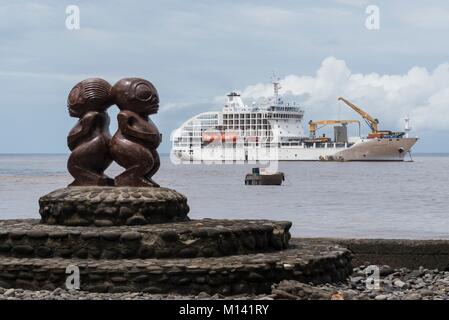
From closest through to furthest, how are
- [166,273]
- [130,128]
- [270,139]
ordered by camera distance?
1. [166,273]
2. [130,128]
3. [270,139]

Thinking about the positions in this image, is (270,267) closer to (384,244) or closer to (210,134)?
(384,244)

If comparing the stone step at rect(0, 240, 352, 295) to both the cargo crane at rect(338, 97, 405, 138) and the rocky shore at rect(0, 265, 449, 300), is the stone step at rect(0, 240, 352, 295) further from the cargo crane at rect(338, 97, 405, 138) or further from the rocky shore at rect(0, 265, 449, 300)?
the cargo crane at rect(338, 97, 405, 138)

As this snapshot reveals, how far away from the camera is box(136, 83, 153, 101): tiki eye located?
35.5 feet

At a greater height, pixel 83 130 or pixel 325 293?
pixel 83 130

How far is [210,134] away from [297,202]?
200 ft

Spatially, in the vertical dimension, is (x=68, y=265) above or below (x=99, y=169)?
below

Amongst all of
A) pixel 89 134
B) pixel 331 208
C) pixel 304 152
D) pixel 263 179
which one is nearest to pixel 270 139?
pixel 304 152

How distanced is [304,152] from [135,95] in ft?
300

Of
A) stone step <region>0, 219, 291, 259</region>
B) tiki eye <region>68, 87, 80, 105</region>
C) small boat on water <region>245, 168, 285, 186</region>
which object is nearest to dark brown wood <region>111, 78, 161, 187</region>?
tiki eye <region>68, 87, 80, 105</region>

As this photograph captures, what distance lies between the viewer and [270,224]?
1038cm

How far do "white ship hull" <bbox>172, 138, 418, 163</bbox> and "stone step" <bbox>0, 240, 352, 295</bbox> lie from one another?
86.8 m

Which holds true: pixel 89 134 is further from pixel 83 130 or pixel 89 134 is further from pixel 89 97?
pixel 89 97

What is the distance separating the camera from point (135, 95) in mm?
10812
